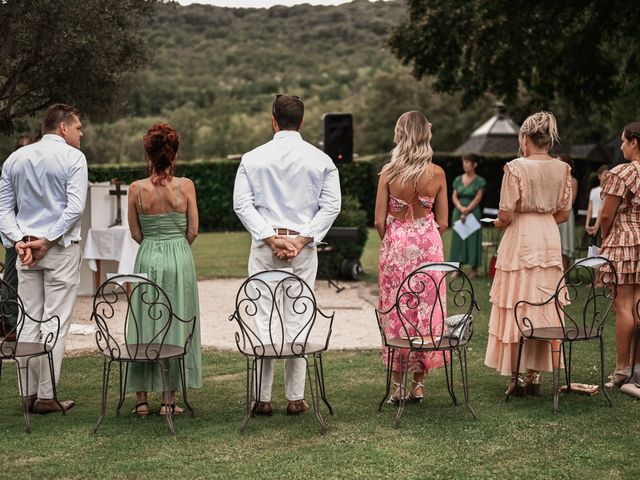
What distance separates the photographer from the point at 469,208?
15070 mm

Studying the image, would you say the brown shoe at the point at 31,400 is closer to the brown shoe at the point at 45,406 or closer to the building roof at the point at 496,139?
the brown shoe at the point at 45,406

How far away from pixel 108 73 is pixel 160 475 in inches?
307

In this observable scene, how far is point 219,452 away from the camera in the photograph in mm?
5633

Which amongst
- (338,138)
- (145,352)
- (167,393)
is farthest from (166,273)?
(338,138)

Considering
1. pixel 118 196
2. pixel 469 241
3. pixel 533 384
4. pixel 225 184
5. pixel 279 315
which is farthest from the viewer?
pixel 225 184

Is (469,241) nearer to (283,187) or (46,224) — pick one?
(283,187)

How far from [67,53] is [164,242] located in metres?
5.52

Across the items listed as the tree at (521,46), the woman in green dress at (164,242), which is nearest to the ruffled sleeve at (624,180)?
the woman in green dress at (164,242)

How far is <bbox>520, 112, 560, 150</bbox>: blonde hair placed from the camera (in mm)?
6738

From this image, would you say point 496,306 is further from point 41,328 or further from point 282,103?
point 41,328

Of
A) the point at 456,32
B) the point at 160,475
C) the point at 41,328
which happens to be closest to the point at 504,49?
the point at 456,32

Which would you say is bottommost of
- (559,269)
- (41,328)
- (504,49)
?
(41,328)

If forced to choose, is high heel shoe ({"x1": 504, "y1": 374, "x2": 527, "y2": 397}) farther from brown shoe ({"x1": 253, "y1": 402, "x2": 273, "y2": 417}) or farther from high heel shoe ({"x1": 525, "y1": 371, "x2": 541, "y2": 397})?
brown shoe ({"x1": 253, "y1": 402, "x2": 273, "y2": 417})

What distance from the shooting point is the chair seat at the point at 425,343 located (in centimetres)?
608
